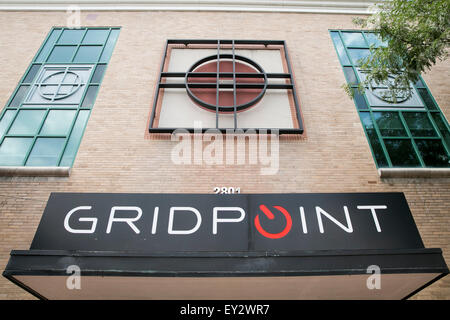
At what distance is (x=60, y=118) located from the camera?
7.43m

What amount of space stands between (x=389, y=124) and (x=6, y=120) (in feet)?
35.6

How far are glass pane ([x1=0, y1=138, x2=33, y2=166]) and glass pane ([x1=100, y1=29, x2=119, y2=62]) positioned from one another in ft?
11.9

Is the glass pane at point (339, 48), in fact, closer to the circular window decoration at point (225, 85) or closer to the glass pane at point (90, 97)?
the circular window decoration at point (225, 85)

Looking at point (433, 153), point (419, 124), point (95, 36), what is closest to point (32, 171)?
point (95, 36)

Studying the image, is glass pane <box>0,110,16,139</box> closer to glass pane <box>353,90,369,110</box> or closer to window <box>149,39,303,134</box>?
window <box>149,39,303,134</box>

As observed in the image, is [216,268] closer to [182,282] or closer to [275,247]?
[182,282]

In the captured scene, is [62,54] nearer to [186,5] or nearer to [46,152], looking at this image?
[46,152]

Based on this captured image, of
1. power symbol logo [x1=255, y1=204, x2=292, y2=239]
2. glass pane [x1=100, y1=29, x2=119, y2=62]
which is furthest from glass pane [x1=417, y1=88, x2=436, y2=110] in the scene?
glass pane [x1=100, y1=29, x2=119, y2=62]

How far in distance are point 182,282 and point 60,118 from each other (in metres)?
6.01

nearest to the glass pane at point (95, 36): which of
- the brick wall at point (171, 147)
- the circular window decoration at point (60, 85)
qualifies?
the brick wall at point (171, 147)

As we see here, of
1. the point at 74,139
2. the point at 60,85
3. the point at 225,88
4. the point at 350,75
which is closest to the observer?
the point at 74,139

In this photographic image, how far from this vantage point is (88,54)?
29.5ft

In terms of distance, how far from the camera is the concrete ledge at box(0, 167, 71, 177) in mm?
6218
